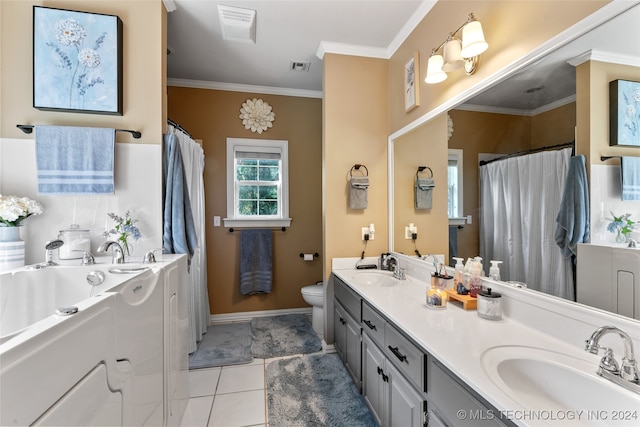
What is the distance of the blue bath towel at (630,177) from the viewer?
0.83 meters

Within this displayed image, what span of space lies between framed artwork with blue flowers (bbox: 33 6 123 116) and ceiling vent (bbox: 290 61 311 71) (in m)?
1.42

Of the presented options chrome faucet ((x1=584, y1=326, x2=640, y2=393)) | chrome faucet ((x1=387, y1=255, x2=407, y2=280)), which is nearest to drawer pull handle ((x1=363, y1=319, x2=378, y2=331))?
chrome faucet ((x1=387, y1=255, x2=407, y2=280))

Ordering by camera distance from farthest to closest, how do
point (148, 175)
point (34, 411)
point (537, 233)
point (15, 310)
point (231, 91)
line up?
point (231, 91) < point (148, 175) < point (15, 310) < point (537, 233) < point (34, 411)

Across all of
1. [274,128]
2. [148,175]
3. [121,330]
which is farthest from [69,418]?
[274,128]

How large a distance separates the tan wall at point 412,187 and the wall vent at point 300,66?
121 centimetres

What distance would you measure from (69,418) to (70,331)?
211 mm

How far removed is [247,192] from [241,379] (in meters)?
1.94

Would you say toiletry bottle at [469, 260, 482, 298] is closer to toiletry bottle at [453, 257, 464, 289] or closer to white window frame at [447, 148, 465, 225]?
toiletry bottle at [453, 257, 464, 289]

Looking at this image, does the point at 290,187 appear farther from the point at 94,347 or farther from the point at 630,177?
the point at 630,177

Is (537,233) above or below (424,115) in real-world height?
below

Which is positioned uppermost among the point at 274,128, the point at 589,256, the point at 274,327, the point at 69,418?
the point at 274,128

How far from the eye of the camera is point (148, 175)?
5.92 feet

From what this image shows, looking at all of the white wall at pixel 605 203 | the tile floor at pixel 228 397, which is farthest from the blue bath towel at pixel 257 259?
the white wall at pixel 605 203

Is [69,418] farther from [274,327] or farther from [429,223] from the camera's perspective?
[274,327]
